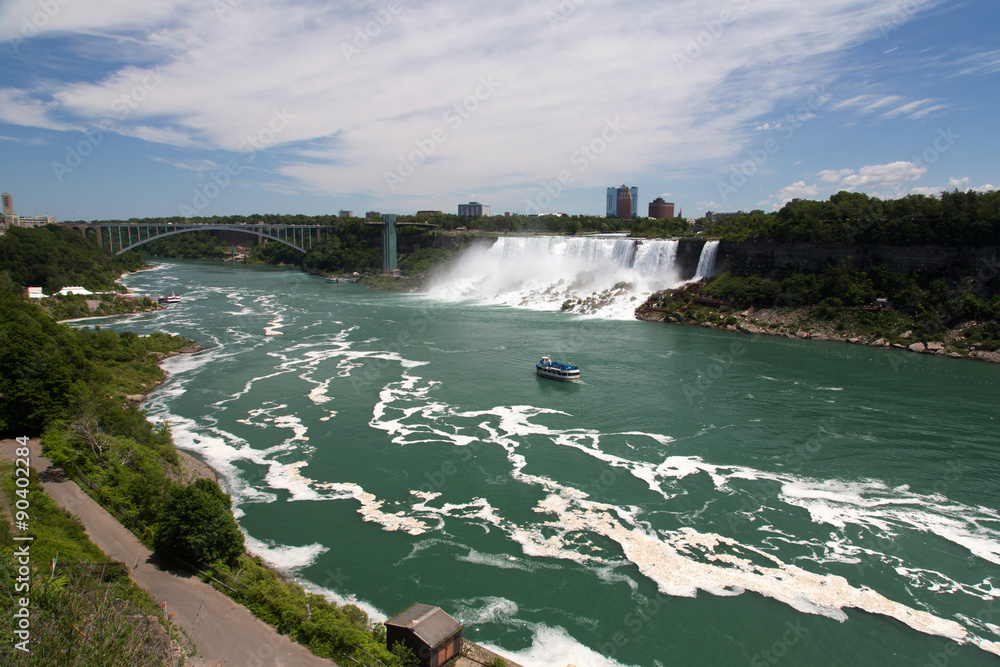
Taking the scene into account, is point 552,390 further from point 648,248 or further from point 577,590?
point 648,248

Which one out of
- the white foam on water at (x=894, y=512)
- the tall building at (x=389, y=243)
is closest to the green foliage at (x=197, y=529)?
the white foam on water at (x=894, y=512)

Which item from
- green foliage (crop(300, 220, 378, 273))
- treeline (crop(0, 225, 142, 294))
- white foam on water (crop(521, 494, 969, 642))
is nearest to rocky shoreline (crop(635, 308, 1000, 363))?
white foam on water (crop(521, 494, 969, 642))

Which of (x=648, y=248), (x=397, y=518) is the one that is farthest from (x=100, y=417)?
(x=648, y=248)

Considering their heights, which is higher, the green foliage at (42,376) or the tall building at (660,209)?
the tall building at (660,209)

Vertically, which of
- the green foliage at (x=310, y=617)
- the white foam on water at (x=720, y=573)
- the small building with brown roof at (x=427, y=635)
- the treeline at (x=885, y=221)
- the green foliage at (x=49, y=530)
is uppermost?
the treeline at (x=885, y=221)

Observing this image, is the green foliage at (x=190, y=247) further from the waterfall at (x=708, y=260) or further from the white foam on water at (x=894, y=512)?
the white foam on water at (x=894, y=512)
